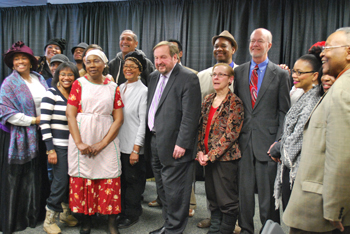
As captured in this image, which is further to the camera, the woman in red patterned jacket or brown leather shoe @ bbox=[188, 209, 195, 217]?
brown leather shoe @ bbox=[188, 209, 195, 217]

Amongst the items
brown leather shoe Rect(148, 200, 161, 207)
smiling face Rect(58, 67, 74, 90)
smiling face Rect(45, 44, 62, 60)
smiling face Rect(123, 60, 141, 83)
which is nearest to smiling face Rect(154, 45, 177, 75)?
smiling face Rect(123, 60, 141, 83)

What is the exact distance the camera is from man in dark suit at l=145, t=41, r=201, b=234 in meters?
2.29

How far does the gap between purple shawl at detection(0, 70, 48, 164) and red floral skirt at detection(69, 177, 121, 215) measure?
475mm

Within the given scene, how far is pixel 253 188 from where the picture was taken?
232cm

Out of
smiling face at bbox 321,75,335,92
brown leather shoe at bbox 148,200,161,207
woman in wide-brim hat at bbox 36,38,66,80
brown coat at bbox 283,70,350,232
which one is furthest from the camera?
woman in wide-brim hat at bbox 36,38,66,80

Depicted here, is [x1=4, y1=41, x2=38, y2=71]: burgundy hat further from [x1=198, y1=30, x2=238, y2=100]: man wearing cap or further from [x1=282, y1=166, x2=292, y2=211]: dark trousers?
[x1=282, y1=166, x2=292, y2=211]: dark trousers

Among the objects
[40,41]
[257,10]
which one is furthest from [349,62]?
[40,41]

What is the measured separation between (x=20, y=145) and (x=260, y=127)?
2.04m

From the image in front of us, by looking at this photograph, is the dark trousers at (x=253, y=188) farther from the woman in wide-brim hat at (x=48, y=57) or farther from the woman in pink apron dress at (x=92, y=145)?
the woman in wide-brim hat at (x=48, y=57)

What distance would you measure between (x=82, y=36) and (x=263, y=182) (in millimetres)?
4273

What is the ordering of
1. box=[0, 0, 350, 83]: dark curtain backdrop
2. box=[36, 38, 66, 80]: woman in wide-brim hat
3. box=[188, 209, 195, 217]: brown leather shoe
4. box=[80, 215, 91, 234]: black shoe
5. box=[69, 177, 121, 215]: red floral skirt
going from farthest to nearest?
1. box=[0, 0, 350, 83]: dark curtain backdrop
2. box=[36, 38, 66, 80]: woman in wide-brim hat
3. box=[188, 209, 195, 217]: brown leather shoe
4. box=[80, 215, 91, 234]: black shoe
5. box=[69, 177, 121, 215]: red floral skirt

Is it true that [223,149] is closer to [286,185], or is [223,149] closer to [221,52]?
[286,185]

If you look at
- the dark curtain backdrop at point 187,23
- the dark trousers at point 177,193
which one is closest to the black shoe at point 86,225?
the dark trousers at point 177,193

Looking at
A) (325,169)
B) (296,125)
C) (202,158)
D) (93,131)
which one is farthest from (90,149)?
(325,169)
